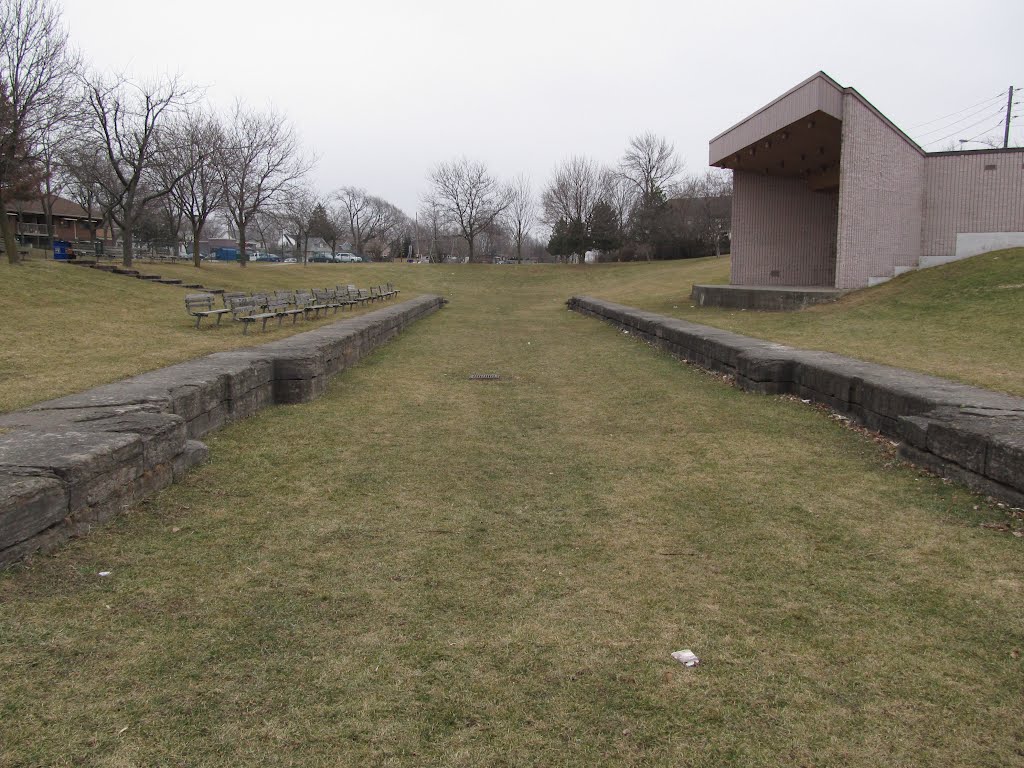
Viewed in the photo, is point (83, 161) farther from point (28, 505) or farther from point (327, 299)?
point (28, 505)

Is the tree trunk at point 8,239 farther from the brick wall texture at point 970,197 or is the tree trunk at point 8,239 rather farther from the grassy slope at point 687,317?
the brick wall texture at point 970,197

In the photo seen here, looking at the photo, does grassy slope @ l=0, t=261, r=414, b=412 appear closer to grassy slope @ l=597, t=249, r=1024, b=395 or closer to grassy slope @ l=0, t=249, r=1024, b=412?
grassy slope @ l=0, t=249, r=1024, b=412

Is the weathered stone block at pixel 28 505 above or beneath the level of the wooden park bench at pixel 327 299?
beneath

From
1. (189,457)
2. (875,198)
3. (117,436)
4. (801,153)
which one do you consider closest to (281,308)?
(189,457)

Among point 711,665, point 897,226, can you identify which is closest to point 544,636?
point 711,665

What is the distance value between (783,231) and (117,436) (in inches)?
866

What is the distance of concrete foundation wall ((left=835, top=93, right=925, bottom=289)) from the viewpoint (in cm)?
1652

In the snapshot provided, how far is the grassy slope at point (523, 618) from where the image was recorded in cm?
210

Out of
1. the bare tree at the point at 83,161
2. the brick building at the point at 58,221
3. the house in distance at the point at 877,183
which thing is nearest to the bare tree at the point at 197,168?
the bare tree at the point at 83,161

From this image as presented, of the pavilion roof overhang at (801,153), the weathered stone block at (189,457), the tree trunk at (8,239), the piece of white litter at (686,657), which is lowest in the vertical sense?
the piece of white litter at (686,657)

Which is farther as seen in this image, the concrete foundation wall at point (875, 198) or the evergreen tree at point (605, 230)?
the evergreen tree at point (605, 230)

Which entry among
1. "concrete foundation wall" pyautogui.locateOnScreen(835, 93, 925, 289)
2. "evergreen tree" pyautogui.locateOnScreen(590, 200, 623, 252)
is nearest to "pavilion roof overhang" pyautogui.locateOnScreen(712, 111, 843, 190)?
"concrete foundation wall" pyautogui.locateOnScreen(835, 93, 925, 289)

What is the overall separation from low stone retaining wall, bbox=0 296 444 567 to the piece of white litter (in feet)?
9.07

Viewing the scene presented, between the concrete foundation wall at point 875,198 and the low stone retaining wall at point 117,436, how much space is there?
14.6 meters
